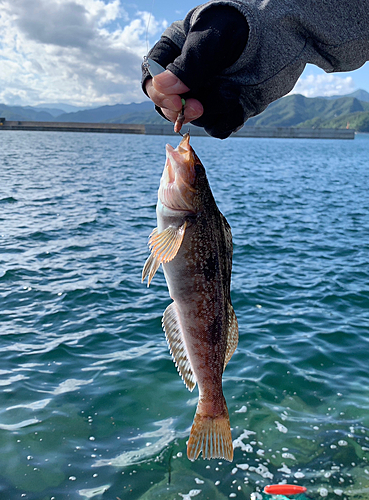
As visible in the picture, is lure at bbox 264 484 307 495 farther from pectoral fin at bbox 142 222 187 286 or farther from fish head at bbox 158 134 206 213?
fish head at bbox 158 134 206 213

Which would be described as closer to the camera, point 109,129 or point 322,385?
point 322,385

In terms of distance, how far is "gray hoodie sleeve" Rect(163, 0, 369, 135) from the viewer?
8.76 ft

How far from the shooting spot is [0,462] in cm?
648

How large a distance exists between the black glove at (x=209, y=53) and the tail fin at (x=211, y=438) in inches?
103

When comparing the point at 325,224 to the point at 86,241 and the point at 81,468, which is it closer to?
the point at 86,241

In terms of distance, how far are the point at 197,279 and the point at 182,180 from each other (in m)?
0.79

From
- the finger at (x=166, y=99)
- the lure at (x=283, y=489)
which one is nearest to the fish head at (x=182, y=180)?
the finger at (x=166, y=99)

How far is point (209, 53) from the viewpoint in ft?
8.86

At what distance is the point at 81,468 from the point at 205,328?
13.9ft

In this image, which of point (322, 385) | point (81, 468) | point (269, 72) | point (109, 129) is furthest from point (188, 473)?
point (109, 129)

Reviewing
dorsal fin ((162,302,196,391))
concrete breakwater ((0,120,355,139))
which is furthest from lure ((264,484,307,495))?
concrete breakwater ((0,120,355,139))

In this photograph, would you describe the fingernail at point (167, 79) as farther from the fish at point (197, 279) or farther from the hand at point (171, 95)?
the fish at point (197, 279)

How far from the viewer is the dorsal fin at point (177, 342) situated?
3.68 meters

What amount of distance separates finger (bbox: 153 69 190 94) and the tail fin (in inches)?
103
